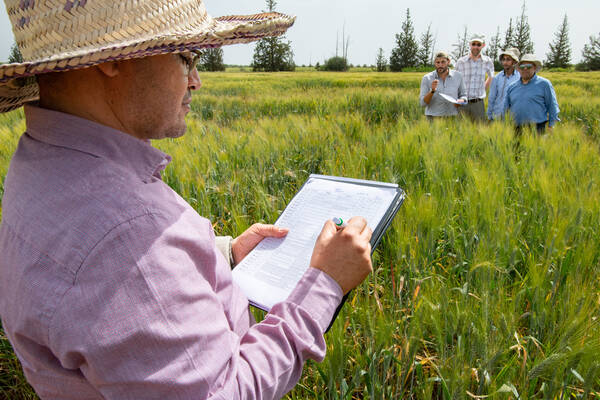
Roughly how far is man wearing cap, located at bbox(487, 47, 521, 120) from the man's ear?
224 inches

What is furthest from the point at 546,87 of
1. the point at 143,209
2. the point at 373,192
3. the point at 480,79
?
the point at 143,209

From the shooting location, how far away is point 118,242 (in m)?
0.54

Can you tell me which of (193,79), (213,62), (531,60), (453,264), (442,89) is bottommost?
(453,264)

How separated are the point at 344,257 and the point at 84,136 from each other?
556 mm

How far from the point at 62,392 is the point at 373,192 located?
86cm

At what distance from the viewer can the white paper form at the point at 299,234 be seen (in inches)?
38.8

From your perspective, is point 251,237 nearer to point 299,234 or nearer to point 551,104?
point 299,234

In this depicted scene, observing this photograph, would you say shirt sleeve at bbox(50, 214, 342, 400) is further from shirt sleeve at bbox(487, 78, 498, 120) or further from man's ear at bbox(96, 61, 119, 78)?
shirt sleeve at bbox(487, 78, 498, 120)

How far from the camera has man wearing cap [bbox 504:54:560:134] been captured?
4523 mm

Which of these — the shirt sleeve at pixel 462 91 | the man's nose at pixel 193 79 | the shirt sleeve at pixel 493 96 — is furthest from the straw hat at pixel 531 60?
the man's nose at pixel 193 79

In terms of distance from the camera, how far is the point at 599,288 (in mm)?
1446

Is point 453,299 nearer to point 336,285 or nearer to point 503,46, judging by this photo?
point 336,285

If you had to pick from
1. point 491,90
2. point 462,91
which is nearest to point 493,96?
point 491,90

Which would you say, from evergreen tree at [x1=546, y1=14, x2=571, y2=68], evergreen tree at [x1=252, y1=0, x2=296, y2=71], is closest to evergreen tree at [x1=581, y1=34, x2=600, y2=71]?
evergreen tree at [x1=546, y1=14, x2=571, y2=68]
